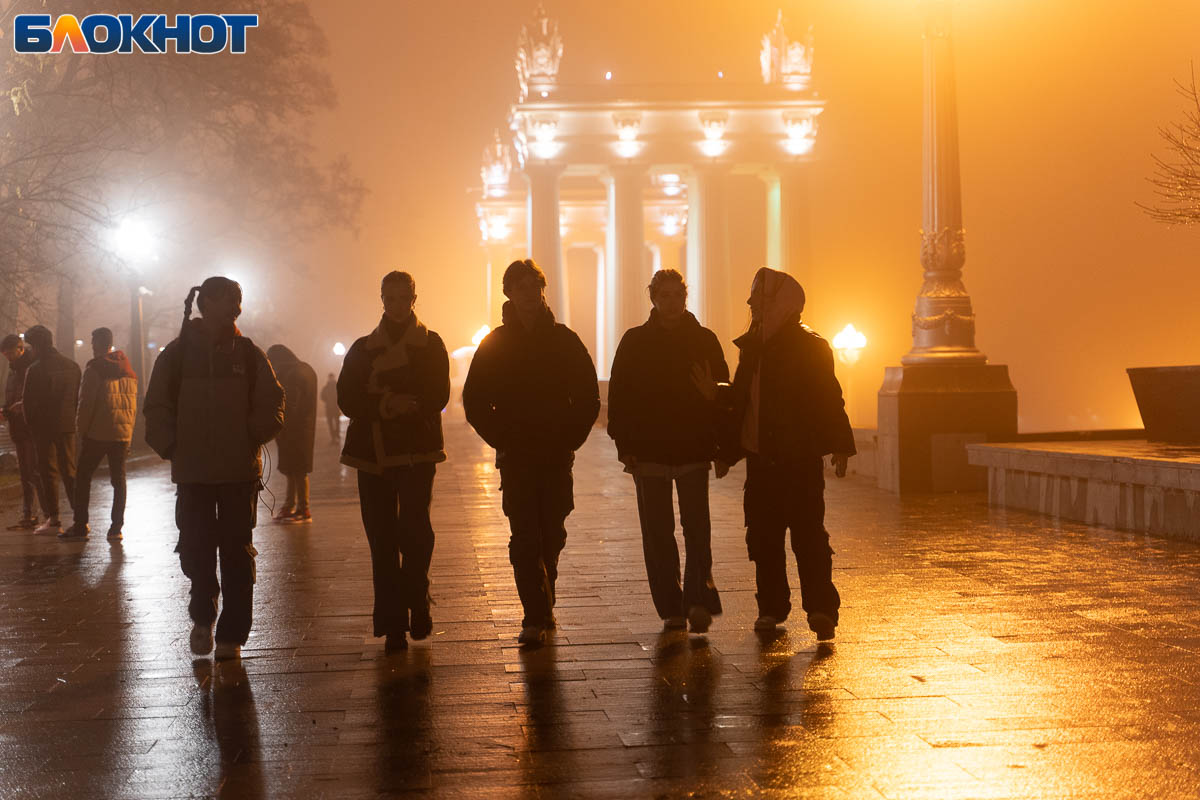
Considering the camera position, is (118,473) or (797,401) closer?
(797,401)

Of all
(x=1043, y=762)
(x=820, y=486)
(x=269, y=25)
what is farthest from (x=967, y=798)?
(x=269, y=25)

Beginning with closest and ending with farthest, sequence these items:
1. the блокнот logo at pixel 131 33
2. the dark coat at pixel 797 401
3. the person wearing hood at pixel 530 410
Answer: the person wearing hood at pixel 530 410 < the dark coat at pixel 797 401 < the блокнот logo at pixel 131 33

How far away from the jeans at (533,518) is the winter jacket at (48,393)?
25.4 ft

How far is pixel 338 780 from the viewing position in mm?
4805

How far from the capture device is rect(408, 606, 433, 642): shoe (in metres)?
7.24

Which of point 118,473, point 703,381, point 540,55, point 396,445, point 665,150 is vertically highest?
point 540,55

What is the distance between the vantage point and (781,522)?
7.47 meters

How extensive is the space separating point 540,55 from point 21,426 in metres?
51.6

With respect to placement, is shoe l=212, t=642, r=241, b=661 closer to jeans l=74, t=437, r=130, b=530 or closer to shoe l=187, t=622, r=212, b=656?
shoe l=187, t=622, r=212, b=656

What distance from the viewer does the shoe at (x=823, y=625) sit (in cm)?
709

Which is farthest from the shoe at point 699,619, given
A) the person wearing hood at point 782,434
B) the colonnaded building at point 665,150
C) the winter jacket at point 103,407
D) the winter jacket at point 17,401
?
the colonnaded building at point 665,150

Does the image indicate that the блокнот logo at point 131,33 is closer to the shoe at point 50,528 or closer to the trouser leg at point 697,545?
the shoe at point 50,528

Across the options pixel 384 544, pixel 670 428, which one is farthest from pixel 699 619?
pixel 384 544

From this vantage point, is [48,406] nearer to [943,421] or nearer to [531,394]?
[531,394]
